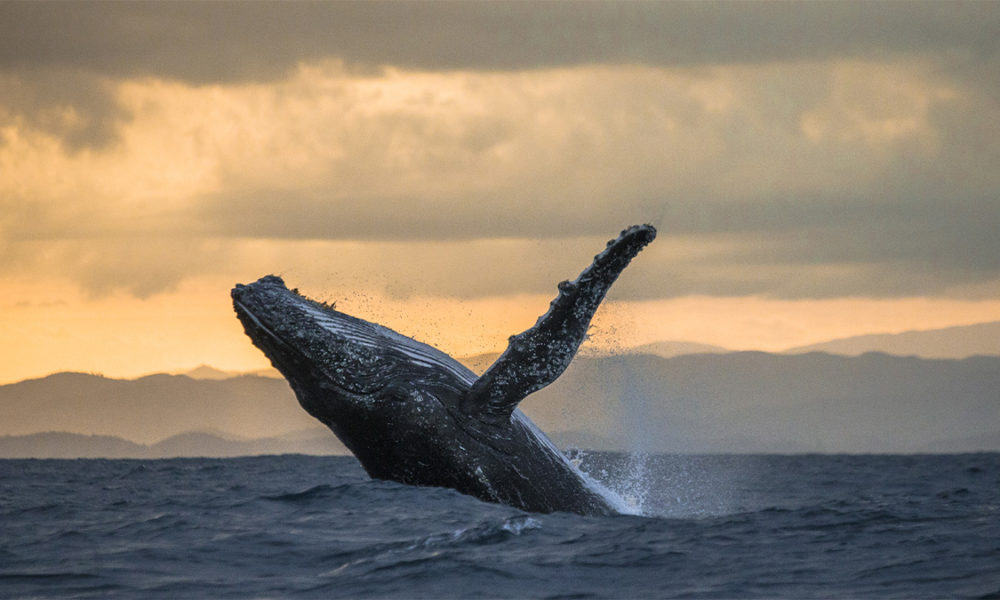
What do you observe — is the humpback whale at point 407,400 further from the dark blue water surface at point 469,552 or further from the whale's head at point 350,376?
the dark blue water surface at point 469,552

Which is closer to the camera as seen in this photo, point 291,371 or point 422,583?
point 422,583

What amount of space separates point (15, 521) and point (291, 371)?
Answer: 4655mm

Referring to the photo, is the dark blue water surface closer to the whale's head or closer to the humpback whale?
the humpback whale

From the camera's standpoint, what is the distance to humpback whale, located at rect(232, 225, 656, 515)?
918cm

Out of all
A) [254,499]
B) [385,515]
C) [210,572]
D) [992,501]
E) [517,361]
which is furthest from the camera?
[992,501]

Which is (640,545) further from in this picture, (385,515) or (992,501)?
(992,501)

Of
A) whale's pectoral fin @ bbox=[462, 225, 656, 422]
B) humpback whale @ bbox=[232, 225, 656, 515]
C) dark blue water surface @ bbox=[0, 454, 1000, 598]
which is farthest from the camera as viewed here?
humpback whale @ bbox=[232, 225, 656, 515]

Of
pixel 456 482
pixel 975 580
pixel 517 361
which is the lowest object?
pixel 975 580

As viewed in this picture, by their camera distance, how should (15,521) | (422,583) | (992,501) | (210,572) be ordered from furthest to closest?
(992,501) < (15,521) < (210,572) < (422,583)

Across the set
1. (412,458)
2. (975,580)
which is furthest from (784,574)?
(412,458)

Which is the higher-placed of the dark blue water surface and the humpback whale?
the humpback whale

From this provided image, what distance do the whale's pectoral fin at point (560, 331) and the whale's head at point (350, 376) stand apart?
62 centimetres

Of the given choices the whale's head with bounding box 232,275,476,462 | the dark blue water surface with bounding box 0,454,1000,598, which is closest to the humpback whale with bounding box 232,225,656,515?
the whale's head with bounding box 232,275,476,462

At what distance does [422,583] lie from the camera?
7438mm
